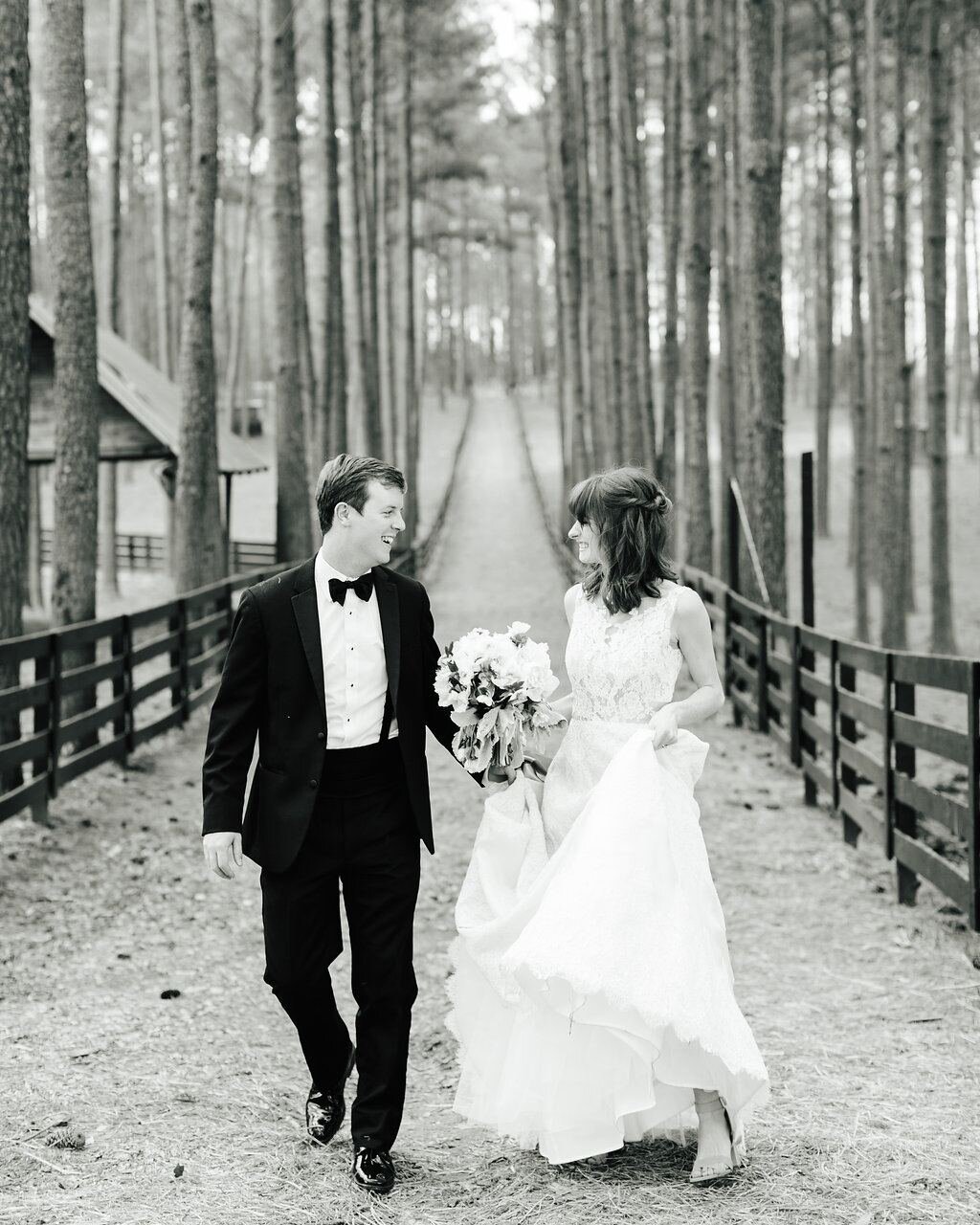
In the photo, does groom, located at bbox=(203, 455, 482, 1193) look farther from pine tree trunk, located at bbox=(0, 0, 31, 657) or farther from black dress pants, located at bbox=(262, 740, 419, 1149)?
pine tree trunk, located at bbox=(0, 0, 31, 657)

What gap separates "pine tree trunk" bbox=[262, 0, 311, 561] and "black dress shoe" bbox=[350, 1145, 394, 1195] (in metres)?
14.7

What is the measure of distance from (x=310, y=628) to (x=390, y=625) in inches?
9.1

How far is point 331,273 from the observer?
21.9 meters

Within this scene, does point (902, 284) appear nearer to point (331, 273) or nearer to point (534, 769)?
point (331, 273)

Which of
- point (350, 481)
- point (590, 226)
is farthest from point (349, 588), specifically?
point (590, 226)

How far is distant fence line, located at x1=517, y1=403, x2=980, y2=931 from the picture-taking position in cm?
630

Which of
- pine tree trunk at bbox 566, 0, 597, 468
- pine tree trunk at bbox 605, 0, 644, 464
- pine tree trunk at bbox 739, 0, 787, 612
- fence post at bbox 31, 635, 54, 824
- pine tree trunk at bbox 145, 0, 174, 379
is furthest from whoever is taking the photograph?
pine tree trunk at bbox 566, 0, 597, 468

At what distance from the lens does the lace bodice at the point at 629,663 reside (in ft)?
13.6

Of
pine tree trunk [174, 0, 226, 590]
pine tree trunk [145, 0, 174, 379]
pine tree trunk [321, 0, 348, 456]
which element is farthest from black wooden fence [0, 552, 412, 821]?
pine tree trunk [145, 0, 174, 379]

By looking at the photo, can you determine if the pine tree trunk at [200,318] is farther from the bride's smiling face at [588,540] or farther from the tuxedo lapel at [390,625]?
the bride's smiling face at [588,540]

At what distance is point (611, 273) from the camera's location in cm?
2344

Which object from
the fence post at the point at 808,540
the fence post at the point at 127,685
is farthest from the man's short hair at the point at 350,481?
the fence post at the point at 127,685

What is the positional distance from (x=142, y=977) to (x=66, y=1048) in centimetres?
101

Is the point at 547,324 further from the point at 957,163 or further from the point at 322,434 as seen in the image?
the point at 322,434
